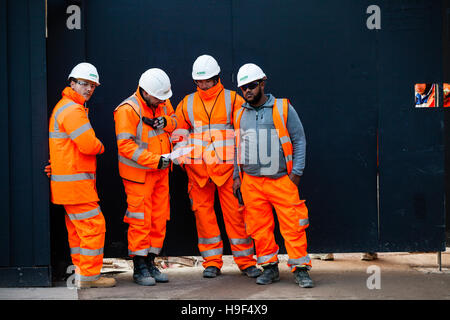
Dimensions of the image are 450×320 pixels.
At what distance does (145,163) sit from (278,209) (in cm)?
129

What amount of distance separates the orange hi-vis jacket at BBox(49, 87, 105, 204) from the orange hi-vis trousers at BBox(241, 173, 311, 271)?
57.1 inches

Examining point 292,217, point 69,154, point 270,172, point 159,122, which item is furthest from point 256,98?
point 69,154

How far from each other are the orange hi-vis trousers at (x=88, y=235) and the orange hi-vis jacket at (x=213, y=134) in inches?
40.9

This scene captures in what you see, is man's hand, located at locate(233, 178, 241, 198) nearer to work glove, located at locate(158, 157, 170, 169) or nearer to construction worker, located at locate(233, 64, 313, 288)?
construction worker, located at locate(233, 64, 313, 288)

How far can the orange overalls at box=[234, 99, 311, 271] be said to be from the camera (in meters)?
5.53

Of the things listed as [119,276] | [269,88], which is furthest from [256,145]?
[119,276]

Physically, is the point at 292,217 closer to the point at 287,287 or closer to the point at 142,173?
the point at 287,287

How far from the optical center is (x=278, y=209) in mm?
5602

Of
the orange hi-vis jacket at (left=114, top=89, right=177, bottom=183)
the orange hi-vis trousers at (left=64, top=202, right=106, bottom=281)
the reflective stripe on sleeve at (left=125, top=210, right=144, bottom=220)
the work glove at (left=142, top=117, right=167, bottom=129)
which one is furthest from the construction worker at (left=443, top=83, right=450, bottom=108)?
the orange hi-vis trousers at (left=64, top=202, right=106, bottom=281)

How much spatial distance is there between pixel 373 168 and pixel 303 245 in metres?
1.30

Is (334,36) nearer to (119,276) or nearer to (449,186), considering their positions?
(449,186)

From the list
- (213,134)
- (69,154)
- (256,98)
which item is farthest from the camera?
(213,134)

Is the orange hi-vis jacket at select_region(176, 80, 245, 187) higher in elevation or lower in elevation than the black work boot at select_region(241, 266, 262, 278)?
higher

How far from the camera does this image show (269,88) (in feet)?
20.5
